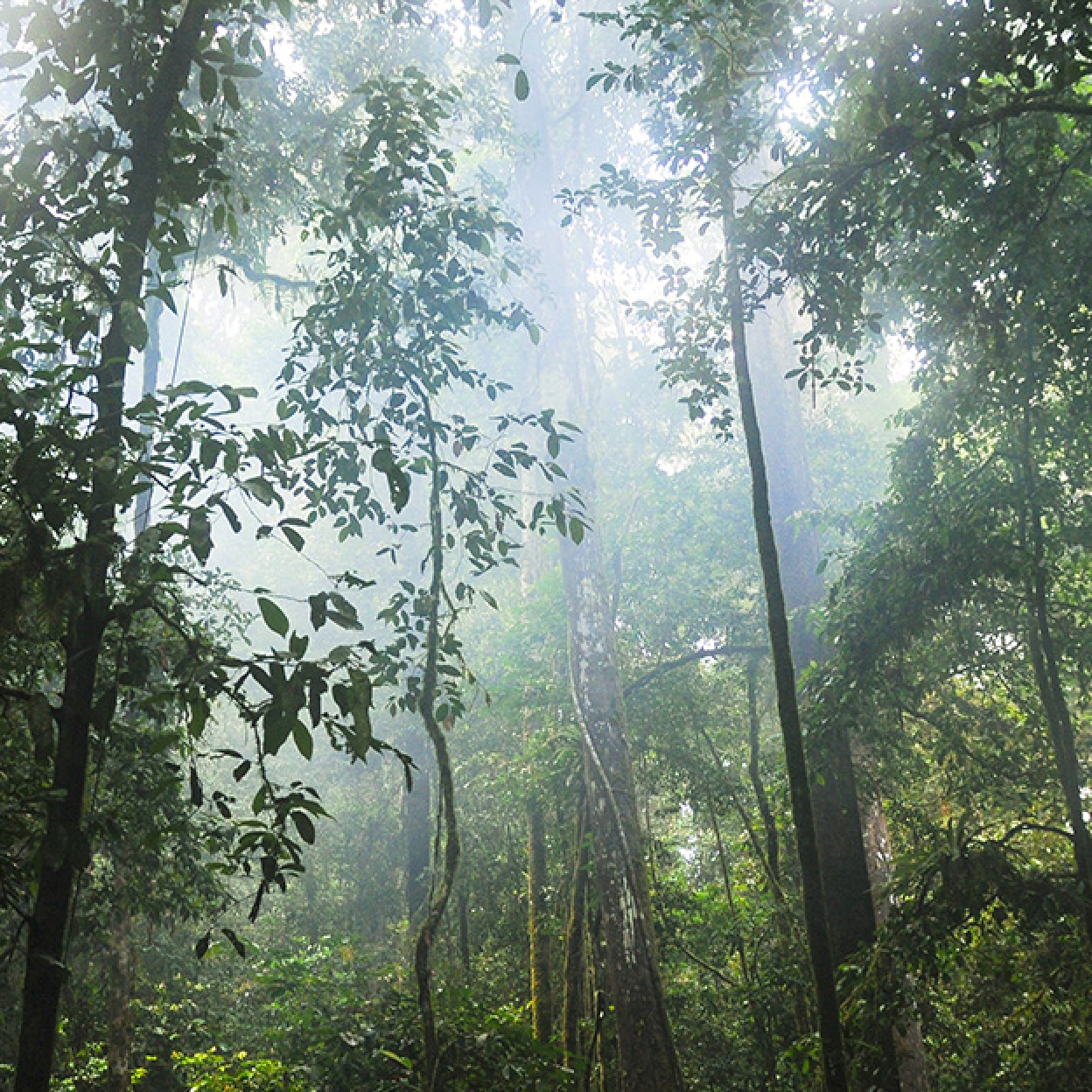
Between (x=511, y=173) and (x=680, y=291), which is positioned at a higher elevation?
(x=511, y=173)

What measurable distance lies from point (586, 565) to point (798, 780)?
5.60 meters

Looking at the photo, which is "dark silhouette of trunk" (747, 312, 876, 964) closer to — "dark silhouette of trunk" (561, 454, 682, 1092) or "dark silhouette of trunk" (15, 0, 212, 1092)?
"dark silhouette of trunk" (561, 454, 682, 1092)

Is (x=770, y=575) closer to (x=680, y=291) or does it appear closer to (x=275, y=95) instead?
(x=680, y=291)

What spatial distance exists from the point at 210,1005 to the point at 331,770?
6.83 metres

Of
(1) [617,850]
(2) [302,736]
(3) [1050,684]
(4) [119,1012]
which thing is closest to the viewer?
(2) [302,736]

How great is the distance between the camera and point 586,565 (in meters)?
8.44

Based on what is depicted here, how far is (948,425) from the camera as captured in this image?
5367 mm

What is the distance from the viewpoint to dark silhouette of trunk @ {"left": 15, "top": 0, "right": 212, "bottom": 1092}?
1754 mm

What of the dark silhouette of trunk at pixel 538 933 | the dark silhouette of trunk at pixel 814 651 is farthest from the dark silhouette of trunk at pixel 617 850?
the dark silhouette of trunk at pixel 538 933

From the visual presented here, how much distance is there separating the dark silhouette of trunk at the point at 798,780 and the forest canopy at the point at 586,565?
0.06 ft

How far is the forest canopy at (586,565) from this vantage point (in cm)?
213

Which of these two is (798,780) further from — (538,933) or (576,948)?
(538,933)

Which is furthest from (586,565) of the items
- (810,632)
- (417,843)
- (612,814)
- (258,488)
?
(417,843)

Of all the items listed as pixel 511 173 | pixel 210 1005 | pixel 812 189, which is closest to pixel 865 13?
pixel 812 189
